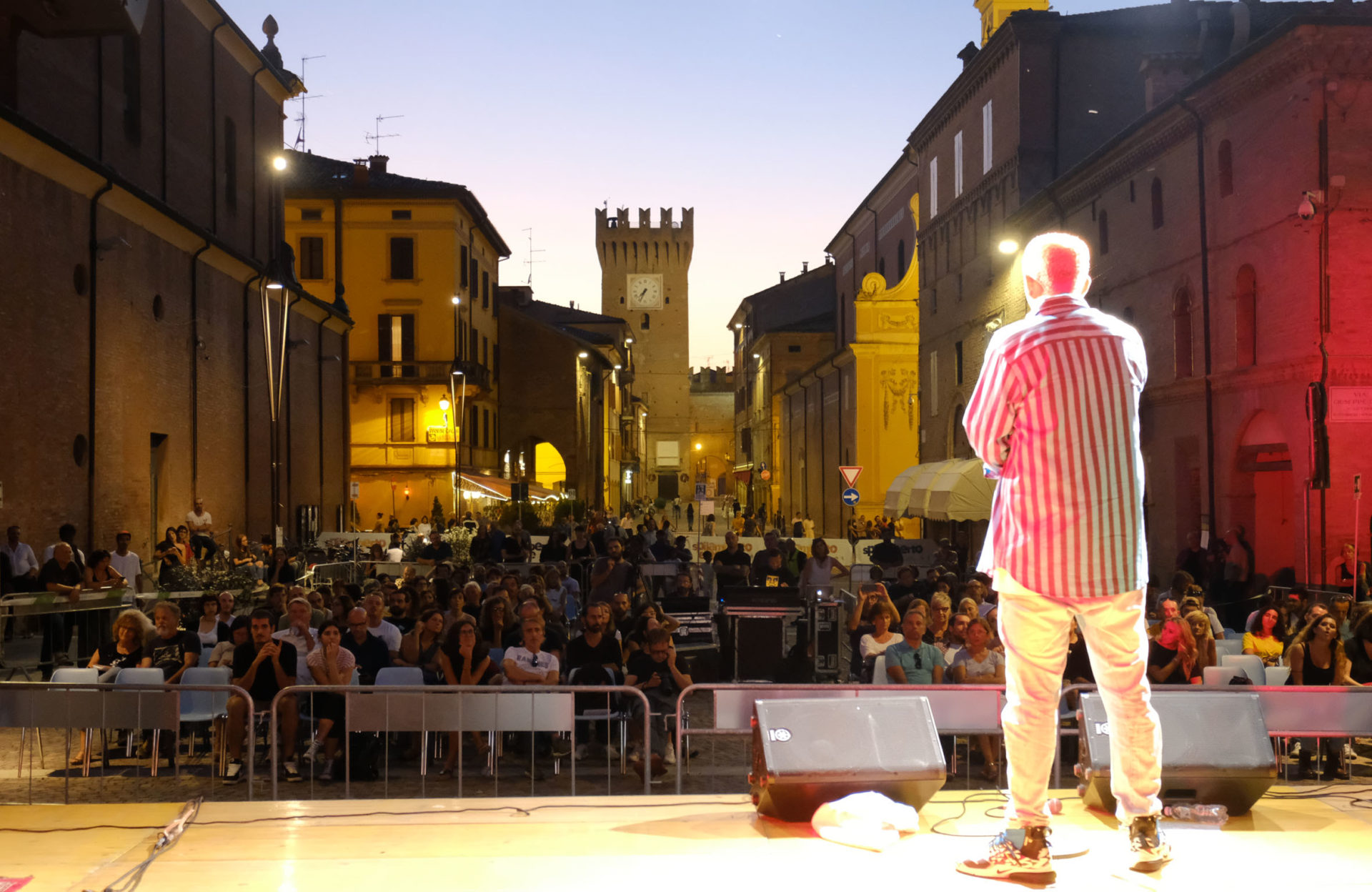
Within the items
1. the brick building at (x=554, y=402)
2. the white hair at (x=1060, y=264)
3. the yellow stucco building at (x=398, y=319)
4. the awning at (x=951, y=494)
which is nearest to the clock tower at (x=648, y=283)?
the brick building at (x=554, y=402)

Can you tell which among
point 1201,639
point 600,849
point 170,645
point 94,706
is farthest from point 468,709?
point 1201,639

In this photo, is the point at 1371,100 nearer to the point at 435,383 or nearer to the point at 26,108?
the point at 26,108

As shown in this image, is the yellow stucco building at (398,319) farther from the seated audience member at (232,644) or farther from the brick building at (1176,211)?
the seated audience member at (232,644)

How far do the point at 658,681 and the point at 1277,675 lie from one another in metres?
5.19

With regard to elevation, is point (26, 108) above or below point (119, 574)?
above

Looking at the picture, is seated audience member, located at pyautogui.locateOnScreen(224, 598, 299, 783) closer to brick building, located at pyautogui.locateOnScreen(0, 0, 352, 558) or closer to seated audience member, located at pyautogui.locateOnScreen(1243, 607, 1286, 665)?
brick building, located at pyautogui.locateOnScreen(0, 0, 352, 558)

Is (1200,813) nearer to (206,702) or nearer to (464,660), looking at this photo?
(464,660)

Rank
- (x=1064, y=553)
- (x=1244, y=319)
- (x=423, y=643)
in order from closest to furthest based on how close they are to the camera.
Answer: (x=1064, y=553) < (x=423, y=643) < (x=1244, y=319)

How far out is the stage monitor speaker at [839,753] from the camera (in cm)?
546

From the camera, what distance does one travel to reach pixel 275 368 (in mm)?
36156

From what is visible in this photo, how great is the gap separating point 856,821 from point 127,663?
27.4 ft

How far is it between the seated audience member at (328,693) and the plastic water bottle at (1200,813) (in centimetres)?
646

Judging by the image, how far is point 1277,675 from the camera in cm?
1144

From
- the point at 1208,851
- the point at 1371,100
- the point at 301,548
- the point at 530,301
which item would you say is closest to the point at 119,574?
the point at 301,548
